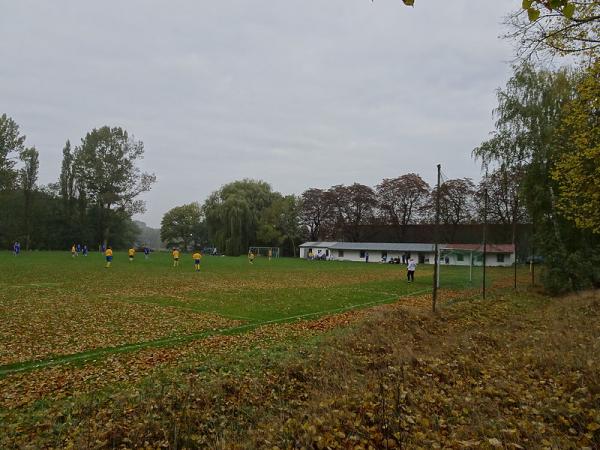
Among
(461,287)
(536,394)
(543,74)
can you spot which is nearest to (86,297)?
(536,394)

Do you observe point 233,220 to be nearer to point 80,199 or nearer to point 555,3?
point 80,199

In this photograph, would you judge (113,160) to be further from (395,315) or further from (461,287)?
(395,315)

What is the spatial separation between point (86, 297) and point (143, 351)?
30.1ft

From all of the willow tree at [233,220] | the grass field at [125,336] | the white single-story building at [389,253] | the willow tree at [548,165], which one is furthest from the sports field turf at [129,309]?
the willow tree at [233,220]

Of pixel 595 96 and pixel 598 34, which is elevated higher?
pixel 598 34

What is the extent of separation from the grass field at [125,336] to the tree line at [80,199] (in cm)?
5044

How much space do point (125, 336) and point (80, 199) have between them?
70368 mm

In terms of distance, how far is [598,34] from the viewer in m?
10.3

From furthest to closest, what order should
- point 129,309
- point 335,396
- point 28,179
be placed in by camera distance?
point 28,179
point 129,309
point 335,396

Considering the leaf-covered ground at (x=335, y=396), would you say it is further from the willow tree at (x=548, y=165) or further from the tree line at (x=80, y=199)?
the tree line at (x=80, y=199)

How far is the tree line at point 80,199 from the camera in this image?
2633 inches

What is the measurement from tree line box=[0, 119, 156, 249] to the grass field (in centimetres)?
5044

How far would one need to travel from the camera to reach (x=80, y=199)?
235 feet

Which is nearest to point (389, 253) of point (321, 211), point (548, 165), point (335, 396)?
point (321, 211)
